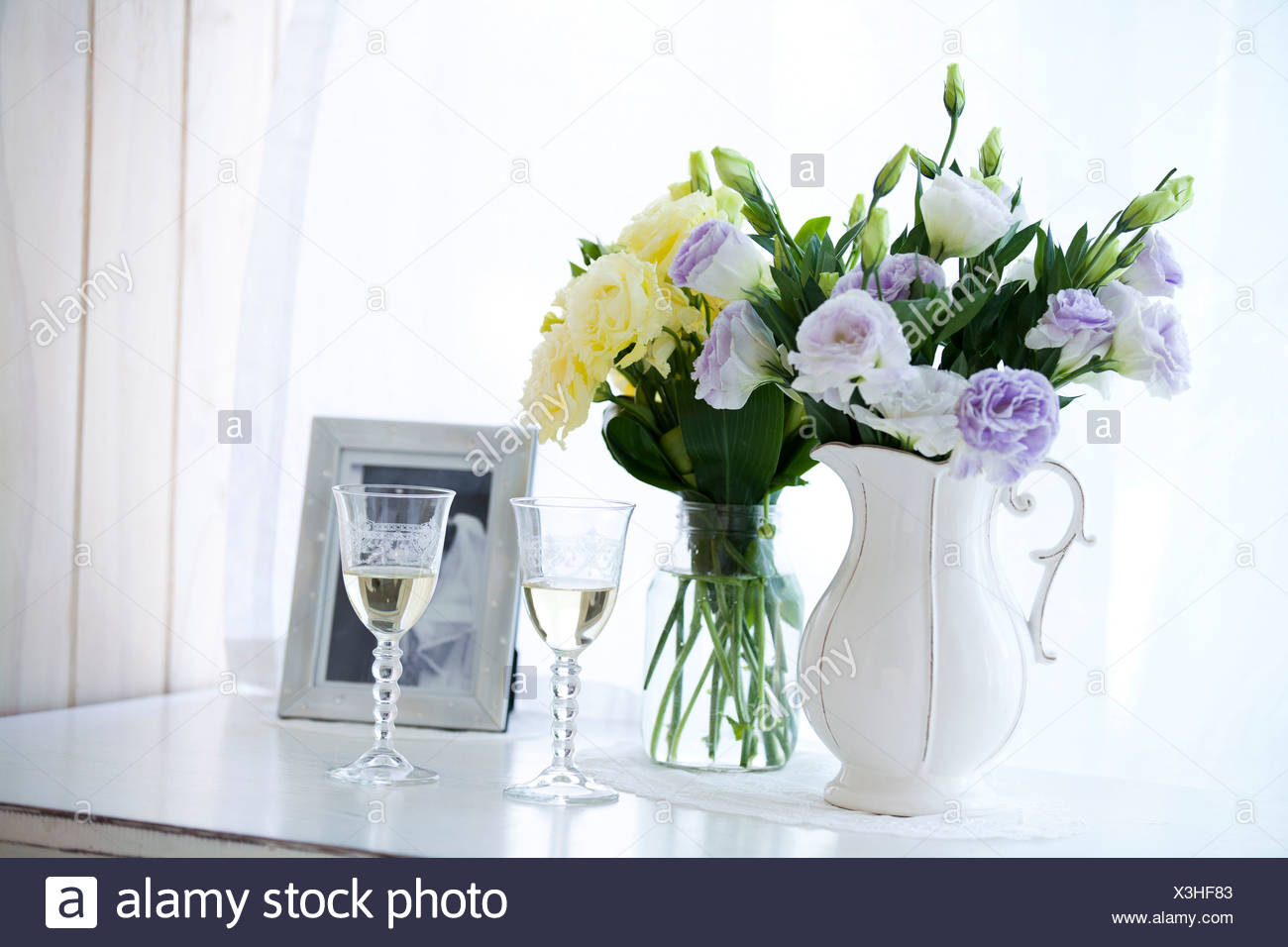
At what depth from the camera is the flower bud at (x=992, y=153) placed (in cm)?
92

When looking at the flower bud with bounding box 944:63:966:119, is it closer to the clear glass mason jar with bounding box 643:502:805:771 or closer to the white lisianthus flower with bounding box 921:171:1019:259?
the white lisianthus flower with bounding box 921:171:1019:259

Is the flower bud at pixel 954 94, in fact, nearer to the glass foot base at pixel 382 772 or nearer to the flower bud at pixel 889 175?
the flower bud at pixel 889 175

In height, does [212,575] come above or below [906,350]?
below

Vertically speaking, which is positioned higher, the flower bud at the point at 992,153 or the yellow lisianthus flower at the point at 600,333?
the flower bud at the point at 992,153

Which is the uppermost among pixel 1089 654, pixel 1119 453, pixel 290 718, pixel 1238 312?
pixel 1238 312

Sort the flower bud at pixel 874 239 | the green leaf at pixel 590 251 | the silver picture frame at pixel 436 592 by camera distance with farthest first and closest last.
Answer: the silver picture frame at pixel 436 592
the green leaf at pixel 590 251
the flower bud at pixel 874 239

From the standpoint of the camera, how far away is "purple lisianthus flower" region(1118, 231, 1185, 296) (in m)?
0.89

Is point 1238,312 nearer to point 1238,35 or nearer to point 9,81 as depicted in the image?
point 1238,35

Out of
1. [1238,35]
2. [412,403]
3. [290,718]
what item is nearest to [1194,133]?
[1238,35]

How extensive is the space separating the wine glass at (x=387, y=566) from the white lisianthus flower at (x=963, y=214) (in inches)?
17.9

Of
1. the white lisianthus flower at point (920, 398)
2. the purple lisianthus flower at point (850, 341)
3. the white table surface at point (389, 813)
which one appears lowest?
the white table surface at point (389, 813)

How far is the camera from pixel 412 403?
1433 millimetres

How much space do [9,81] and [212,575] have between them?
0.62 metres
